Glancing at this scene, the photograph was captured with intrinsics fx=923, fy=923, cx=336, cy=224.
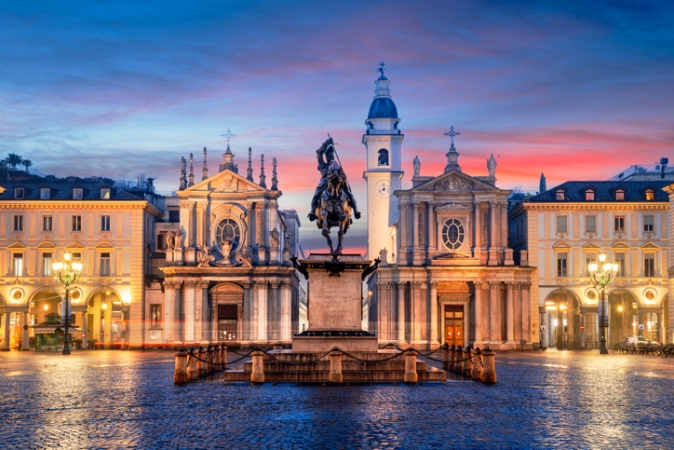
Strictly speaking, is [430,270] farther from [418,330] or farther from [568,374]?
[568,374]

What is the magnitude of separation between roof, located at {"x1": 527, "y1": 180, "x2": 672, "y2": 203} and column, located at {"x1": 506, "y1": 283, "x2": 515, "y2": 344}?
A: 25.7 ft

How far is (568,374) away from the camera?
122 ft

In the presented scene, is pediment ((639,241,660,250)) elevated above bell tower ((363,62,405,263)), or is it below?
below

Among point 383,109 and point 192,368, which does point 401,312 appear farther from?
point 192,368

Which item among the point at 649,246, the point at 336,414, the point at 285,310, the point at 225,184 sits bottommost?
the point at 336,414

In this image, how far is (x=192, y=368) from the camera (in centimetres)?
3250

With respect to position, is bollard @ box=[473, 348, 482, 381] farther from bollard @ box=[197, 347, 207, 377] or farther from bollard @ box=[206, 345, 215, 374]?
bollard @ box=[206, 345, 215, 374]

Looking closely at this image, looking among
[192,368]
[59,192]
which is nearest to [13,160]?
[59,192]

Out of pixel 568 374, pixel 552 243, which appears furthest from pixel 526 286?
pixel 568 374

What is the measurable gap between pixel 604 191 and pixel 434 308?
60.0 ft

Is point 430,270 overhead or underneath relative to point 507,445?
overhead

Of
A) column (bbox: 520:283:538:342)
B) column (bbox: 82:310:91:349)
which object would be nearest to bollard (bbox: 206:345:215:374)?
column (bbox: 82:310:91:349)

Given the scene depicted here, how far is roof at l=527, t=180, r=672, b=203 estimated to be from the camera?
79438 mm

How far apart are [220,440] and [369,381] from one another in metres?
13.4
